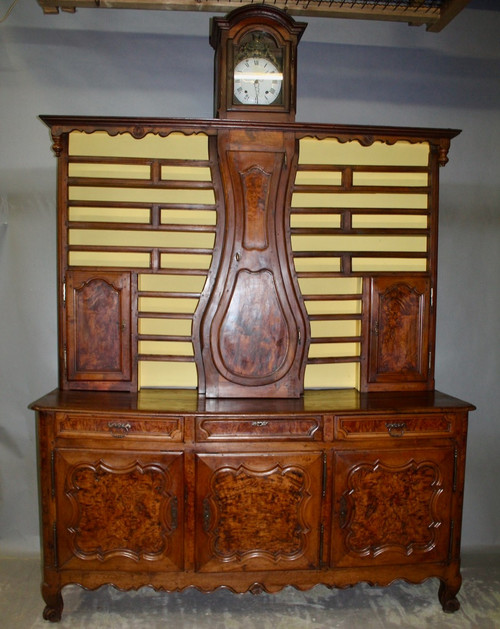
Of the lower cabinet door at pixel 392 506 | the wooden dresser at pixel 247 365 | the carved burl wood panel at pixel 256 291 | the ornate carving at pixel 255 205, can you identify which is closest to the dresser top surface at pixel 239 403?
the wooden dresser at pixel 247 365

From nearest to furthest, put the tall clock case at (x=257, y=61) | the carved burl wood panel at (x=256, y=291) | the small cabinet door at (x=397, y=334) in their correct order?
the tall clock case at (x=257, y=61) < the carved burl wood panel at (x=256, y=291) < the small cabinet door at (x=397, y=334)

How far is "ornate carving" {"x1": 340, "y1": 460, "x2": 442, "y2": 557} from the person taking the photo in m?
2.47

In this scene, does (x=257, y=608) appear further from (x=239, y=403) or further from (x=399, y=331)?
(x=399, y=331)

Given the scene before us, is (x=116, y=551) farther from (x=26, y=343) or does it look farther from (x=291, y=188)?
(x=291, y=188)

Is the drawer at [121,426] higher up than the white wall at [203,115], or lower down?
lower down

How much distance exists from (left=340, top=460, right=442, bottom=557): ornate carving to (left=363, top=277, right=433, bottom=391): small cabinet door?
0.52m

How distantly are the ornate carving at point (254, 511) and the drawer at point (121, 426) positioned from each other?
11.9 inches

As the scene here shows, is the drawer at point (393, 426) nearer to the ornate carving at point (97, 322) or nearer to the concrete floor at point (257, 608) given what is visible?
the concrete floor at point (257, 608)

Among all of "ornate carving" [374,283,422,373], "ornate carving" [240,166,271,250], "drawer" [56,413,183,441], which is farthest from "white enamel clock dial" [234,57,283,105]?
"drawer" [56,413,183,441]

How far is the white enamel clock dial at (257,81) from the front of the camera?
103 inches

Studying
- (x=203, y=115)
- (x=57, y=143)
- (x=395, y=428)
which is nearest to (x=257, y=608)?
(x=395, y=428)

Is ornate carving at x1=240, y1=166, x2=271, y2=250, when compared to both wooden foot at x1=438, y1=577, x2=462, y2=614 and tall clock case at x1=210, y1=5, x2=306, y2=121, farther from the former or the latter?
wooden foot at x1=438, y1=577, x2=462, y2=614

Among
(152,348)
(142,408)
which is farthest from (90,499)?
(152,348)

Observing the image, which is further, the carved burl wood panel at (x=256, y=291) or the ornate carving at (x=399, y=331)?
the ornate carving at (x=399, y=331)
